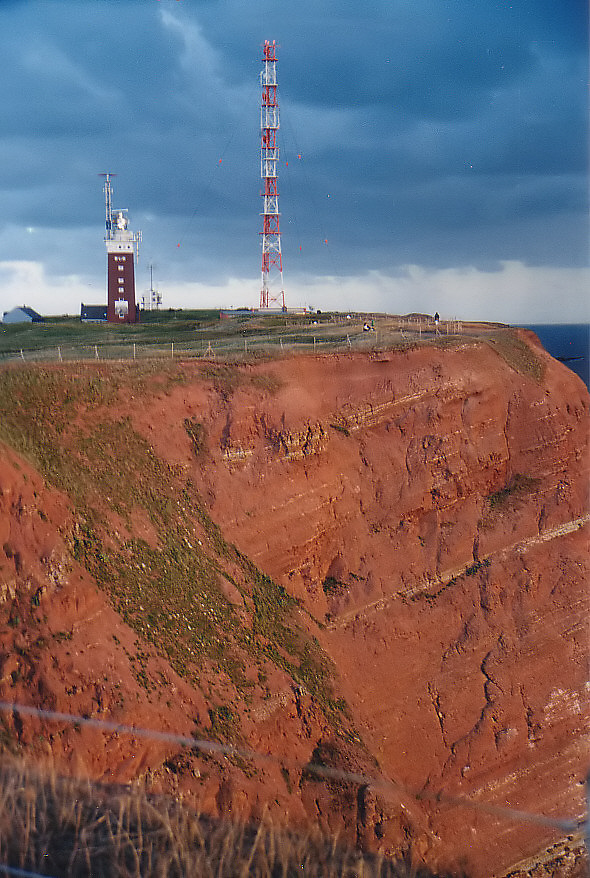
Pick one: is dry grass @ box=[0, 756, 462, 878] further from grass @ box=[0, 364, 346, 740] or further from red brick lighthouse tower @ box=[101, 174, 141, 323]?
red brick lighthouse tower @ box=[101, 174, 141, 323]

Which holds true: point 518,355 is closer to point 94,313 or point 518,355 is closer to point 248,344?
point 248,344

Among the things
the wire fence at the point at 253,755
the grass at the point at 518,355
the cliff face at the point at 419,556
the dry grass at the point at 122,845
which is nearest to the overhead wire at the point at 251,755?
the wire fence at the point at 253,755

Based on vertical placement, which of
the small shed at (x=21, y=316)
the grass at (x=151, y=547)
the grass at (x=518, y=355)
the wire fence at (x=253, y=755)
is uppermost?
the small shed at (x=21, y=316)

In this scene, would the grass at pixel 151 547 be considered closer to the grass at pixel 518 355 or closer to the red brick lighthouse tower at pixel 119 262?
the grass at pixel 518 355

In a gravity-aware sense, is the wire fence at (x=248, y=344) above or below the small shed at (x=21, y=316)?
below

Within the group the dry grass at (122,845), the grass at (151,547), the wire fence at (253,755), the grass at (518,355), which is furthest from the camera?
the grass at (518,355)

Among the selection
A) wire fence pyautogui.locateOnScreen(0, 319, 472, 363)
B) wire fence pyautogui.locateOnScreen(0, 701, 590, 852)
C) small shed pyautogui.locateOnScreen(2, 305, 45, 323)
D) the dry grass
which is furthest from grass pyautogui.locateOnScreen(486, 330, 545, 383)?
small shed pyautogui.locateOnScreen(2, 305, 45, 323)

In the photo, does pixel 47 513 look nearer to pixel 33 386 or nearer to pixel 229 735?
pixel 33 386
